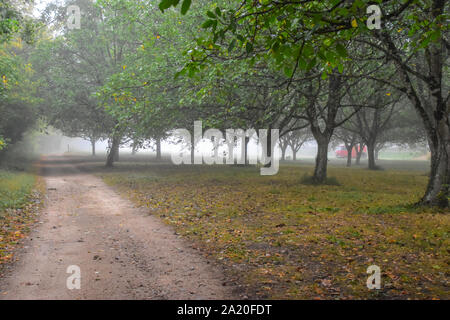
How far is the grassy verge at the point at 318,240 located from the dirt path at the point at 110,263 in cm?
59

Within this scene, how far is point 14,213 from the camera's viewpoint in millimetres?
10633

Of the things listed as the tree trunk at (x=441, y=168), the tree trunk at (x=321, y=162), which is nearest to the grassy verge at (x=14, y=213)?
the tree trunk at (x=441, y=168)

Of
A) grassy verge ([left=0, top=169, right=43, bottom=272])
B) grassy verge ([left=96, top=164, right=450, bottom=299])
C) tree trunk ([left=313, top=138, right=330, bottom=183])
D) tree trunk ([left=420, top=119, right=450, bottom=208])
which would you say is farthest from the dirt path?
tree trunk ([left=313, top=138, right=330, bottom=183])

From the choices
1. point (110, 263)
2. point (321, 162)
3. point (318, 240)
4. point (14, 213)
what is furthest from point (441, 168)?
point (14, 213)

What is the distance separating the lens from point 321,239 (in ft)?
24.9

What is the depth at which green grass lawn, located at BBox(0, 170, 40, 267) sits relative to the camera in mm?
7519

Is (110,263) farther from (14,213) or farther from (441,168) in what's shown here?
(441,168)

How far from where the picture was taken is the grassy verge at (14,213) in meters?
7.48

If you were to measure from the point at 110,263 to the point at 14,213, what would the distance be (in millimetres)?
6250

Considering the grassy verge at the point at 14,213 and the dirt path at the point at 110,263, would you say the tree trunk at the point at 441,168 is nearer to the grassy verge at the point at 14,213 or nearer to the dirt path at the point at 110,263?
the dirt path at the point at 110,263

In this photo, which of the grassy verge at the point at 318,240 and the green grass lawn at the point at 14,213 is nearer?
the grassy verge at the point at 318,240

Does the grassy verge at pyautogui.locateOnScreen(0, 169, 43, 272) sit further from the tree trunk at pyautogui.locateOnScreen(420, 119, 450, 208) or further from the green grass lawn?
the tree trunk at pyautogui.locateOnScreen(420, 119, 450, 208)
